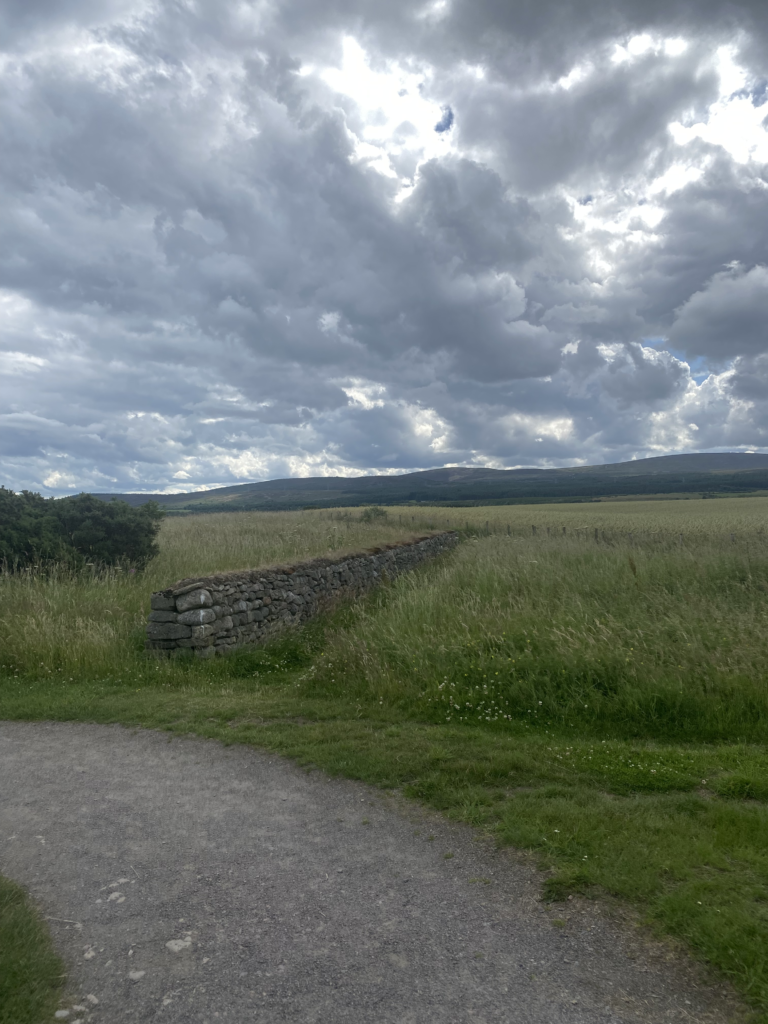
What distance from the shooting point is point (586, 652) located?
313 inches

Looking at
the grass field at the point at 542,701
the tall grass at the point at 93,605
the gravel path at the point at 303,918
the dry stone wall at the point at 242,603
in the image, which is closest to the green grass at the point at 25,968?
the gravel path at the point at 303,918

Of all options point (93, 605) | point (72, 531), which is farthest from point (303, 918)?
point (72, 531)

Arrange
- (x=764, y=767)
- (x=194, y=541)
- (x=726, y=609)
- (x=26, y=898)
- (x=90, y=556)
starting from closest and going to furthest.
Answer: (x=26, y=898)
(x=764, y=767)
(x=726, y=609)
(x=90, y=556)
(x=194, y=541)

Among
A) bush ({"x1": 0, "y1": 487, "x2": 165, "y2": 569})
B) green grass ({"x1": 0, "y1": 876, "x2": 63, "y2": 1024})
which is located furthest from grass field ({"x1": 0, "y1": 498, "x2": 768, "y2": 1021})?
green grass ({"x1": 0, "y1": 876, "x2": 63, "y2": 1024})

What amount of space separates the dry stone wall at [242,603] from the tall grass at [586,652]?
1.98 meters

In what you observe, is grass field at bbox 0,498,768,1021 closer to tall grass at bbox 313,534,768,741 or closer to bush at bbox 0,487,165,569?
tall grass at bbox 313,534,768,741

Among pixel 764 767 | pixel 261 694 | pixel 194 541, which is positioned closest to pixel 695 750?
pixel 764 767

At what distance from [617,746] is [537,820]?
202 centimetres

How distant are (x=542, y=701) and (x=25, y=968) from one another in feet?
18.7

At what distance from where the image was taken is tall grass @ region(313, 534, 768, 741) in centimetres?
704

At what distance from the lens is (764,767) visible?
5535 mm

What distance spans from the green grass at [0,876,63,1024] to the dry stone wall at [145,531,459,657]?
21.7ft

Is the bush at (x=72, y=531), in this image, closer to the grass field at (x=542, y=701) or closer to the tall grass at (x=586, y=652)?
the grass field at (x=542, y=701)

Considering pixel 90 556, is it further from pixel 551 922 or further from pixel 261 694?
pixel 551 922
